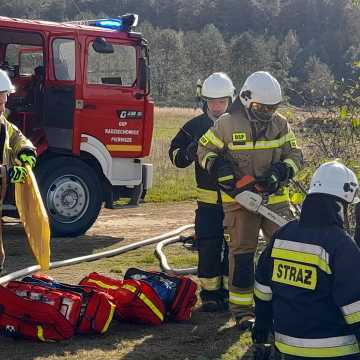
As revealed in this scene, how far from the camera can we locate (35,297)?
17.0ft

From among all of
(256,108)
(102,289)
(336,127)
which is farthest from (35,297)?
(336,127)

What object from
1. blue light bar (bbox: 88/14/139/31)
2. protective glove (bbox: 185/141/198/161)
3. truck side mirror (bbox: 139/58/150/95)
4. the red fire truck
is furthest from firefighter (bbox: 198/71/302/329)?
blue light bar (bbox: 88/14/139/31)

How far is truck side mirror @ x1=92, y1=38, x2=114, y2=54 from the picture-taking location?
8656 mm

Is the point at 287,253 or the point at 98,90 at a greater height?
the point at 98,90

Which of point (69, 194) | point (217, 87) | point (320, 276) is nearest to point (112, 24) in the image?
point (69, 194)

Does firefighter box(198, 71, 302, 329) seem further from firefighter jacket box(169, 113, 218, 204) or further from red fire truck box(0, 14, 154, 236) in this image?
red fire truck box(0, 14, 154, 236)

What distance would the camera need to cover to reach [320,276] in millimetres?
3439

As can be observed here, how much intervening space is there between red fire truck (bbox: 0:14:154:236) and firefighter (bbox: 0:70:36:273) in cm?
292

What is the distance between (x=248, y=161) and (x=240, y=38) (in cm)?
6050

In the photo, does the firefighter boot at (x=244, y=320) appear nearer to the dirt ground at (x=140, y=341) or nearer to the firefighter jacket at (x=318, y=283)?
the dirt ground at (x=140, y=341)

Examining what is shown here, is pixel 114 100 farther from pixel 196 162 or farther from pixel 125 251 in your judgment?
pixel 196 162

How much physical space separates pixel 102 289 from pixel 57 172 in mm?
3372

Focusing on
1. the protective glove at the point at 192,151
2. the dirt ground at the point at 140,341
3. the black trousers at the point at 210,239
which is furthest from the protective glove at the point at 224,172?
the dirt ground at the point at 140,341

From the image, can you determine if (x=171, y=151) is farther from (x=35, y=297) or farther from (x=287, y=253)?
(x=287, y=253)
